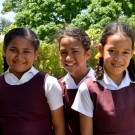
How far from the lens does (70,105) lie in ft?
6.60

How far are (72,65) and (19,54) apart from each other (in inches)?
15.2

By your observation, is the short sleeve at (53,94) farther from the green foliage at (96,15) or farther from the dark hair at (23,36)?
the green foliage at (96,15)

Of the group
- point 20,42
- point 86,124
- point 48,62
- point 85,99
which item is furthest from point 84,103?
point 48,62

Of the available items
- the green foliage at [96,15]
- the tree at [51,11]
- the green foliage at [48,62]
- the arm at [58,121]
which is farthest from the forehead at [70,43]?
the tree at [51,11]

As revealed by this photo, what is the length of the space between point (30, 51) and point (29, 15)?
11758mm

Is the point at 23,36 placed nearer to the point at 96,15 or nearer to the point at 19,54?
the point at 19,54

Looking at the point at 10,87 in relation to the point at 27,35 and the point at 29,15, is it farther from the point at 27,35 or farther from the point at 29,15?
the point at 29,15

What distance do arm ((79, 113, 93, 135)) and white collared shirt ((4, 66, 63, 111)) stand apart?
0.19m

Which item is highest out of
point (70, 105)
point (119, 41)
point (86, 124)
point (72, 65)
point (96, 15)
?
point (96, 15)

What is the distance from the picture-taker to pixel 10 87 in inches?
76.6

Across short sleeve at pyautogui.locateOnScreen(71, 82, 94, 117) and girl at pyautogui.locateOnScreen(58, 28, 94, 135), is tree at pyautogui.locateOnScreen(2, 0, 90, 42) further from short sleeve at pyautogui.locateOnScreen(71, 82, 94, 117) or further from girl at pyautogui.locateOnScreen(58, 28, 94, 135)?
short sleeve at pyautogui.locateOnScreen(71, 82, 94, 117)

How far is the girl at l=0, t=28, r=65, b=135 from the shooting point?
1898 millimetres

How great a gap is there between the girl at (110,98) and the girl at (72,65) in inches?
5.0

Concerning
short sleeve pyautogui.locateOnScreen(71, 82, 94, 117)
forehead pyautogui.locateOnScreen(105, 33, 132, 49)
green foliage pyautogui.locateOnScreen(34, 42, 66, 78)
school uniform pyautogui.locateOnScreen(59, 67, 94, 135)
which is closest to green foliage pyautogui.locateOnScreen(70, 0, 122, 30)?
green foliage pyautogui.locateOnScreen(34, 42, 66, 78)
